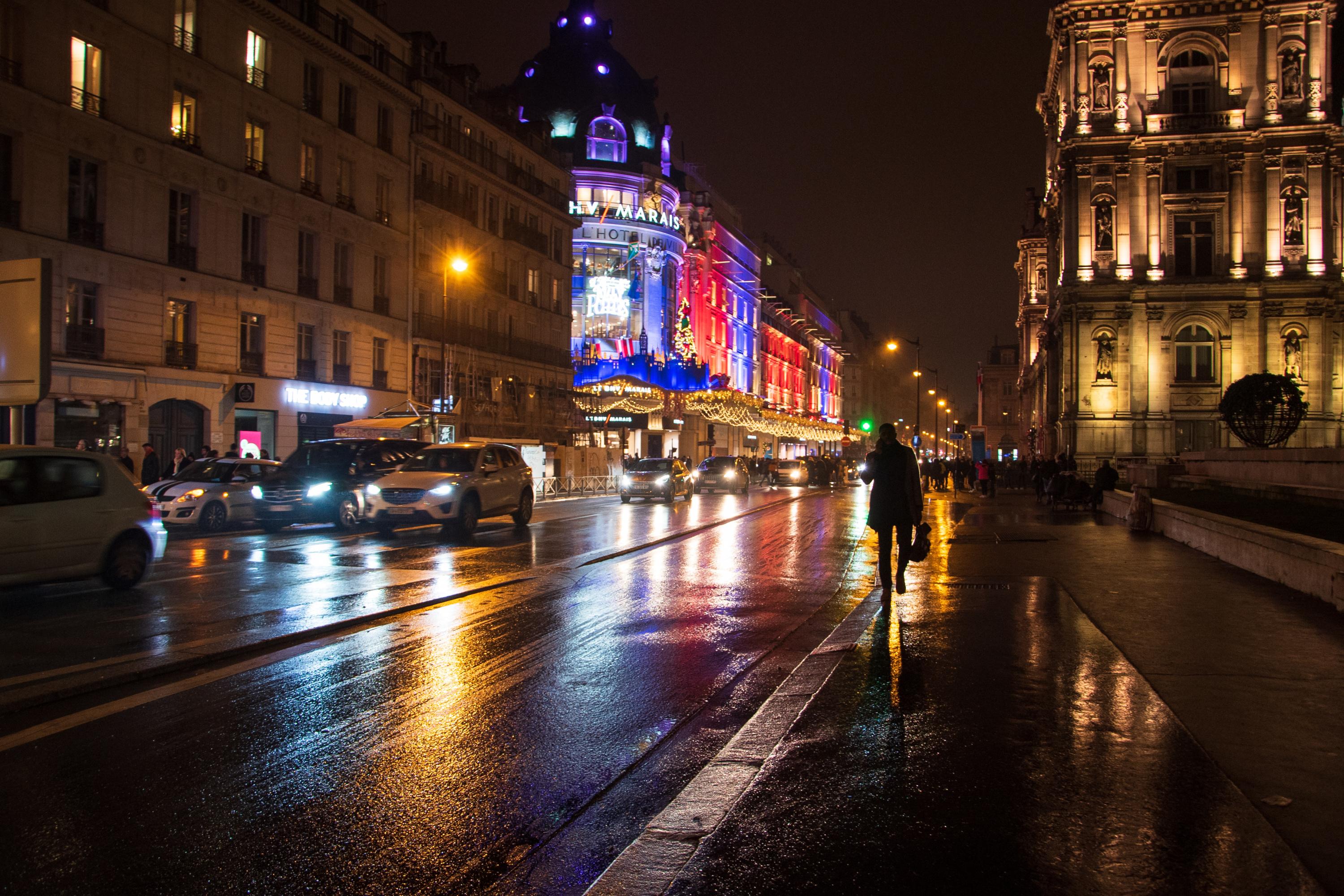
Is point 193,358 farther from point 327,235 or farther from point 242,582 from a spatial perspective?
point 242,582

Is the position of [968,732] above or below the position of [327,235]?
below

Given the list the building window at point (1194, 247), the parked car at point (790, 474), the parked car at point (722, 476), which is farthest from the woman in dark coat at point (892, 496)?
the building window at point (1194, 247)

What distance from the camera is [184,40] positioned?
3020 cm

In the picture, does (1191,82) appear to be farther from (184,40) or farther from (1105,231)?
(184,40)

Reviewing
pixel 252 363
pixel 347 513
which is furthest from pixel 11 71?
pixel 347 513

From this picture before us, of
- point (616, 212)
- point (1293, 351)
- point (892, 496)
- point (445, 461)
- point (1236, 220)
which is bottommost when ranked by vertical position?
point (892, 496)

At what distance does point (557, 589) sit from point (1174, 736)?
25.2 ft

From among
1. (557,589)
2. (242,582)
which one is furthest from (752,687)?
(242,582)

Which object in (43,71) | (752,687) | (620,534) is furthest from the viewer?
(43,71)

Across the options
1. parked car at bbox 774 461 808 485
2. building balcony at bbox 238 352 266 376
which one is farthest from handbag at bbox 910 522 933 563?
parked car at bbox 774 461 808 485

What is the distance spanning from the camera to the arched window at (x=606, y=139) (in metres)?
65.8

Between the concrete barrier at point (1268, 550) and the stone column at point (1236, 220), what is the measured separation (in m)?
39.6

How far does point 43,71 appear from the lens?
Answer: 84.3 feet

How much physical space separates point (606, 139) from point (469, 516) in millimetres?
51136
